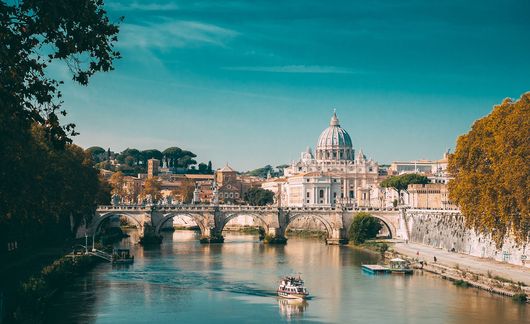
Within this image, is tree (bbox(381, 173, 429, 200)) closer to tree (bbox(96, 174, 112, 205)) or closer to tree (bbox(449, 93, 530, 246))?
tree (bbox(96, 174, 112, 205))

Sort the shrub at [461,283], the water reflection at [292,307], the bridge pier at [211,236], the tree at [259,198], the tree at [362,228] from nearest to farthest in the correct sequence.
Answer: the water reflection at [292,307] < the shrub at [461,283] < the tree at [362,228] < the bridge pier at [211,236] < the tree at [259,198]

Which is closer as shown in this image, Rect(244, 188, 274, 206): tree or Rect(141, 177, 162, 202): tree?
Rect(244, 188, 274, 206): tree

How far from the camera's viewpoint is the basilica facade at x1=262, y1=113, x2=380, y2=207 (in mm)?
127125

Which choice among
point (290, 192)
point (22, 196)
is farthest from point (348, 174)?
point (22, 196)

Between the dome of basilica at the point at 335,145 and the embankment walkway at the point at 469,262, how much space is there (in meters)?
92.3

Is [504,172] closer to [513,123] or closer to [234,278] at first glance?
[513,123]

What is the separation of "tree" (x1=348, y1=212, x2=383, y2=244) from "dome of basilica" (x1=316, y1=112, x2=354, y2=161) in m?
82.7

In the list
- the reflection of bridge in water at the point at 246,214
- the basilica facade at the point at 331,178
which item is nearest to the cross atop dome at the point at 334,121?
the basilica facade at the point at 331,178

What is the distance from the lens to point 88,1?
1528cm

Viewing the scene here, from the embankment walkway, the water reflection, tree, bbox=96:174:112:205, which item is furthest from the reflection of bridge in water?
the water reflection

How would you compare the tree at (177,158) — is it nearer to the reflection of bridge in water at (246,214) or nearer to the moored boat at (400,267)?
the reflection of bridge in water at (246,214)

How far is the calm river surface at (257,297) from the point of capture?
107 feet

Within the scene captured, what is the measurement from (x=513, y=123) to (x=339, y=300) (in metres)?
11.8

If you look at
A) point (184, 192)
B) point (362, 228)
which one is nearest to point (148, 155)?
point (184, 192)
